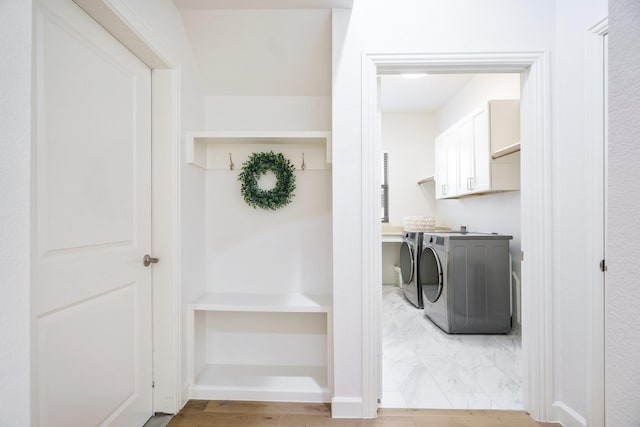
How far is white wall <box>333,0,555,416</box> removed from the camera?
1.76 meters

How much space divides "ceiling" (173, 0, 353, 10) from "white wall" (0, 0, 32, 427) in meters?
1.04

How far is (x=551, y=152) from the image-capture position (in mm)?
1732

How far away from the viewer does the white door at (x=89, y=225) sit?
1.09 meters

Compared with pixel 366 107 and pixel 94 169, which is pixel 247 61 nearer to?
pixel 366 107

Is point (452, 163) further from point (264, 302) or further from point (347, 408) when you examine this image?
point (347, 408)

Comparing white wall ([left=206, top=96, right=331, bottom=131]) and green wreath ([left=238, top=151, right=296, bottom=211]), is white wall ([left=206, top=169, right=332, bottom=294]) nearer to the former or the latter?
green wreath ([left=238, top=151, right=296, bottom=211])

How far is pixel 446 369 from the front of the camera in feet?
7.74

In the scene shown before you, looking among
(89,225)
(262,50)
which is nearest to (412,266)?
(262,50)

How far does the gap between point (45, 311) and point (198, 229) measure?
1069mm

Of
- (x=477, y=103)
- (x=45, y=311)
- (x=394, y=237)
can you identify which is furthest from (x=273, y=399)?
(x=477, y=103)

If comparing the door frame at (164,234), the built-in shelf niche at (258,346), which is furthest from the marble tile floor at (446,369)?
the door frame at (164,234)

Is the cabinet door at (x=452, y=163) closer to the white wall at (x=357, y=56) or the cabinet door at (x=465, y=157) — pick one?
the cabinet door at (x=465, y=157)

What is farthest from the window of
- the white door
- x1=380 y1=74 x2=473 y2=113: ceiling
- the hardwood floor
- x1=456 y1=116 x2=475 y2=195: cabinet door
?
the white door

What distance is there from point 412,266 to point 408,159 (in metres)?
1.91
